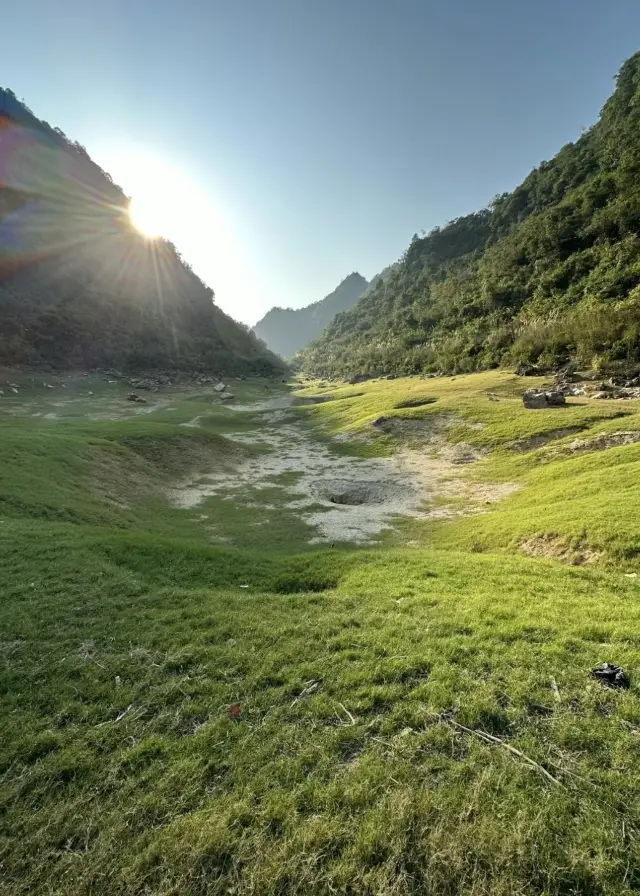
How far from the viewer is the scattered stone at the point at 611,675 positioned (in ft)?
21.8

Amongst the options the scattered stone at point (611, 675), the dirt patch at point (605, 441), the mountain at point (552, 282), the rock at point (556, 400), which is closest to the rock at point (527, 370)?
the mountain at point (552, 282)

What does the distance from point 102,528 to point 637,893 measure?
1791cm

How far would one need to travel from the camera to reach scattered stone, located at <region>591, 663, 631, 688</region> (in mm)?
6645

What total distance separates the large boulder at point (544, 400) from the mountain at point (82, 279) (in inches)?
3404

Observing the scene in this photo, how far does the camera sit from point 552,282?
7969 centimetres

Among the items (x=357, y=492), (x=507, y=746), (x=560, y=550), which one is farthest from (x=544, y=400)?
(x=507, y=746)

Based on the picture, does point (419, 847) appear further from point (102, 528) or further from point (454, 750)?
point (102, 528)

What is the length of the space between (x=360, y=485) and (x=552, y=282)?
75.7 metres

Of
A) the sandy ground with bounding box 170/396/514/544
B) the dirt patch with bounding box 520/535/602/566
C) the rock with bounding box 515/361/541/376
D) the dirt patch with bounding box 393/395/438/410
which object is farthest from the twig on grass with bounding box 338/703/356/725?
the rock with bounding box 515/361/541/376

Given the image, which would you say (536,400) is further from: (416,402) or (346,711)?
(346,711)

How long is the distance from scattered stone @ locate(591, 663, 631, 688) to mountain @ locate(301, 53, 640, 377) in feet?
152

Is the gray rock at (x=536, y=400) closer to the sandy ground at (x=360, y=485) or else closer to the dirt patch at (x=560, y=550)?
the sandy ground at (x=360, y=485)

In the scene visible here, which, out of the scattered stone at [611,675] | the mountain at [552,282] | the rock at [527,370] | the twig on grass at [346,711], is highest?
the mountain at [552,282]

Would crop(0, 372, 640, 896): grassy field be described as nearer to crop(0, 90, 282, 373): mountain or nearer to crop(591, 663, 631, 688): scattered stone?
crop(591, 663, 631, 688): scattered stone
